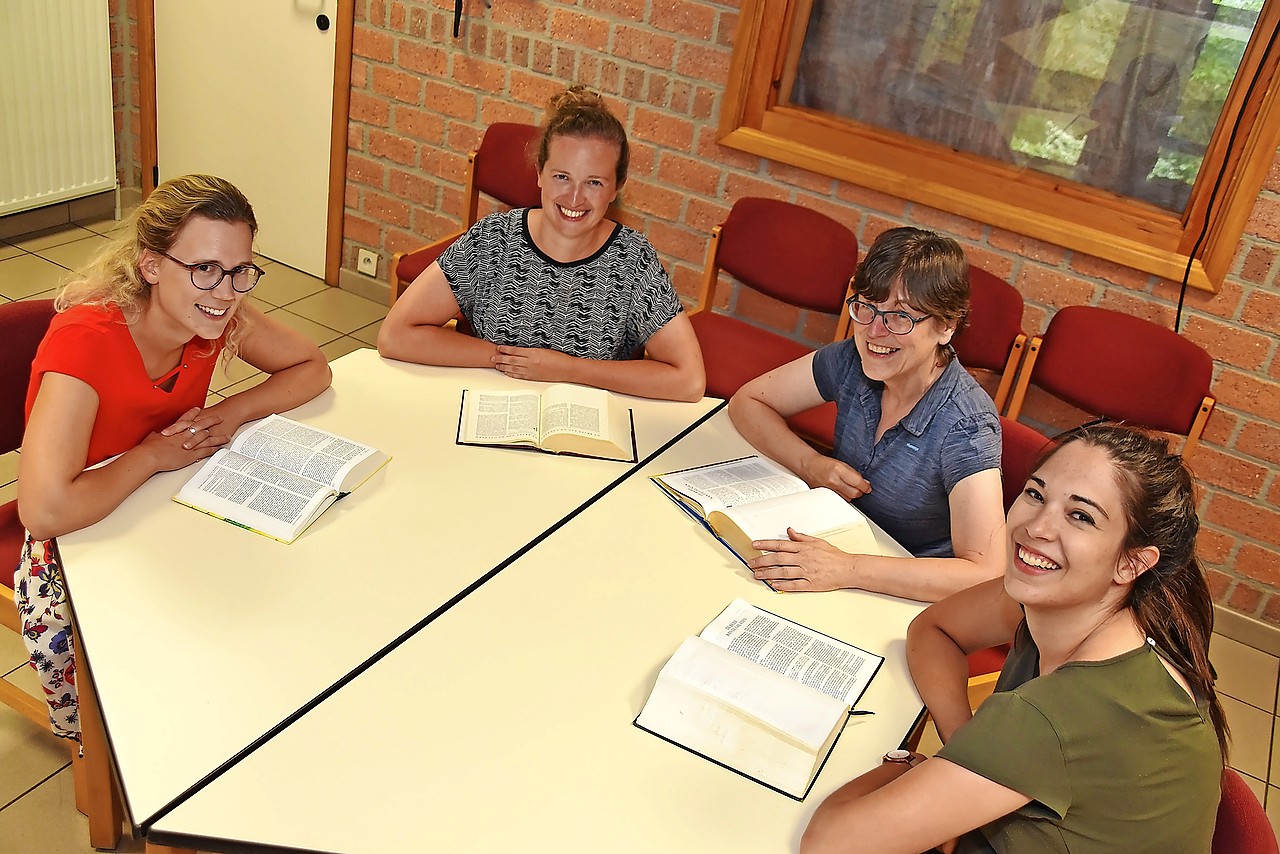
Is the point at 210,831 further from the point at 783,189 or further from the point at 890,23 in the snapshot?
the point at 890,23

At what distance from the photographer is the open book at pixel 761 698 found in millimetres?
1482

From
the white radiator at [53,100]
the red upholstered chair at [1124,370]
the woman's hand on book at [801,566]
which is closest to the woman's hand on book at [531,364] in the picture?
the woman's hand on book at [801,566]

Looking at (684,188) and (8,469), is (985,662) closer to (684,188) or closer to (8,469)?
(684,188)

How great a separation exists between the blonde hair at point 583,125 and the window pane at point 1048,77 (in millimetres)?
1252

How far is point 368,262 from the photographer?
4.44m

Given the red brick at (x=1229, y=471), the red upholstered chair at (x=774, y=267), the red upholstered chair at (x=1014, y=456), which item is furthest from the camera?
the red upholstered chair at (x=774, y=267)

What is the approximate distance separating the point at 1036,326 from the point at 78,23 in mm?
3930

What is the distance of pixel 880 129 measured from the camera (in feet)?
11.3

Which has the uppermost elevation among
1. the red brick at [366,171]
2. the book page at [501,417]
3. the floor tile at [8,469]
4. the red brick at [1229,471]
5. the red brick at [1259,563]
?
the red brick at [366,171]

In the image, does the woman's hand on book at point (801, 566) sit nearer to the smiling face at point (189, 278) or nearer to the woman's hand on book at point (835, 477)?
the woman's hand on book at point (835, 477)

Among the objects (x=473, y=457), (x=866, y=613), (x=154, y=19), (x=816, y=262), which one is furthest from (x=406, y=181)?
(x=866, y=613)

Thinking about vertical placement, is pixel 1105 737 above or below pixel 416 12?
below

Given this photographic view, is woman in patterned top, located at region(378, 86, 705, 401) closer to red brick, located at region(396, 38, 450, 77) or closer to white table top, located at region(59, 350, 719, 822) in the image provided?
white table top, located at region(59, 350, 719, 822)

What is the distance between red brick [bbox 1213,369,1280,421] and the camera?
302 centimetres
